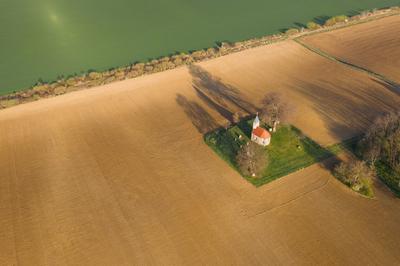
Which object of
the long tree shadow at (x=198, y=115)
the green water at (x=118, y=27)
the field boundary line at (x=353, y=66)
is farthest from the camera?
the green water at (x=118, y=27)

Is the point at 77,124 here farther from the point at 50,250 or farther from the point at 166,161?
the point at 50,250

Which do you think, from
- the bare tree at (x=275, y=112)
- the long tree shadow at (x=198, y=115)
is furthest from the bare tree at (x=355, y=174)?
the long tree shadow at (x=198, y=115)

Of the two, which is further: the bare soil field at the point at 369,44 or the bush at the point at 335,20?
the bush at the point at 335,20

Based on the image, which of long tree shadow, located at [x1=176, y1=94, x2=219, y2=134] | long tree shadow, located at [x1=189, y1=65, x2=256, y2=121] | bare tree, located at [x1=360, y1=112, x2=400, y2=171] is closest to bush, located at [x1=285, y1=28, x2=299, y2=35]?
long tree shadow, located at [x1=189, y1=65, x2=256, y2=121]

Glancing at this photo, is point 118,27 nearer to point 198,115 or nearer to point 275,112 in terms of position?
point 198,115

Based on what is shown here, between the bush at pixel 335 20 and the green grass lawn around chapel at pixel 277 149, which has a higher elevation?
the bush at pixel 335 20

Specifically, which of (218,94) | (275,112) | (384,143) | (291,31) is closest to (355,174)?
(384,143)

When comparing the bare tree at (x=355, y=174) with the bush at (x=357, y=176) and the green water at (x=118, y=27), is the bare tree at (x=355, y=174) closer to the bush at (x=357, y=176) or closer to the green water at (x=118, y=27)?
the bush at (x=357, y=176)
